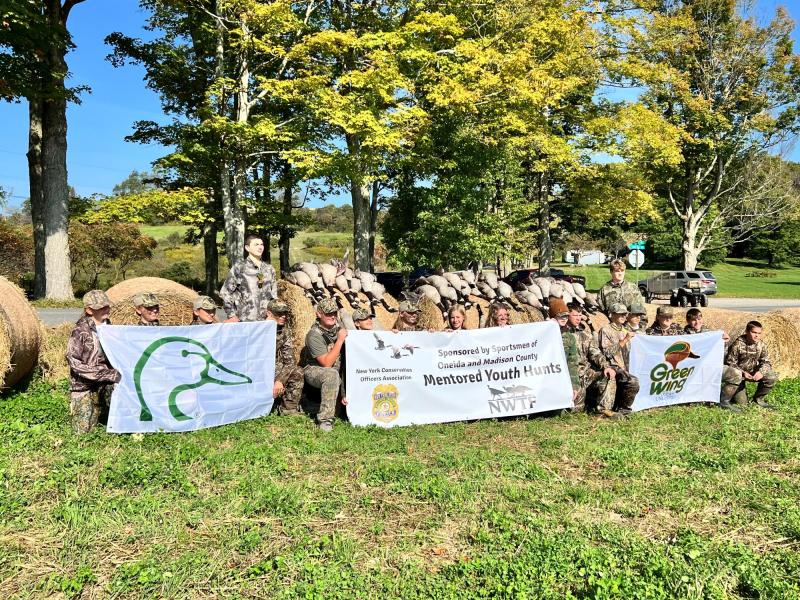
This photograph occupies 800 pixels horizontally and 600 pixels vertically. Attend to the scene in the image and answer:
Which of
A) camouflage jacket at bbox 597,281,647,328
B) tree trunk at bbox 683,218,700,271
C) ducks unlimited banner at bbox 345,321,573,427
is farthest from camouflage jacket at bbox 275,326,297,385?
tree trunk at bbox 683,218,700,271

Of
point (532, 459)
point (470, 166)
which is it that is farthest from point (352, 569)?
point (470, 166)

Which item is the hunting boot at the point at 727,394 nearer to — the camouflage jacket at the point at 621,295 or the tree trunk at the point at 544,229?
the camouflage jacket at the point at 621,295

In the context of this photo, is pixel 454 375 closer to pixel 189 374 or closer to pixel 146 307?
pixel 189 374

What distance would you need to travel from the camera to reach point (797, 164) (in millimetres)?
61156

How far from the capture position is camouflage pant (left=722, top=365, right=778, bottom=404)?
832 cm

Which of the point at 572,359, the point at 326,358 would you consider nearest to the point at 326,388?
the point at 326,358

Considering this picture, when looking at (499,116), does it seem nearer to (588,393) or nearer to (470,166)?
(470,166)

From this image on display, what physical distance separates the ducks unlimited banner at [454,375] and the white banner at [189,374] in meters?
1.23

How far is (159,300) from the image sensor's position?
29.4ft

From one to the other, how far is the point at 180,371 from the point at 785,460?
694 centimetres

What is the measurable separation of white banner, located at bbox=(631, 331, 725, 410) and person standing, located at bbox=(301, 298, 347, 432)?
4.21 m

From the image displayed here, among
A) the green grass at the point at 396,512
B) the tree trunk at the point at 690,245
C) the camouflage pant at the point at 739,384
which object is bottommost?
the green grass at the point at 396,512

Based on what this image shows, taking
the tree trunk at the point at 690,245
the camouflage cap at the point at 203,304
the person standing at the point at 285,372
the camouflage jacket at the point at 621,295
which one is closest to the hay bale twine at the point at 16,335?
the camouflage cap at the point at 203,304

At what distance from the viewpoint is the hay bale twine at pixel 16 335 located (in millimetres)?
6762
